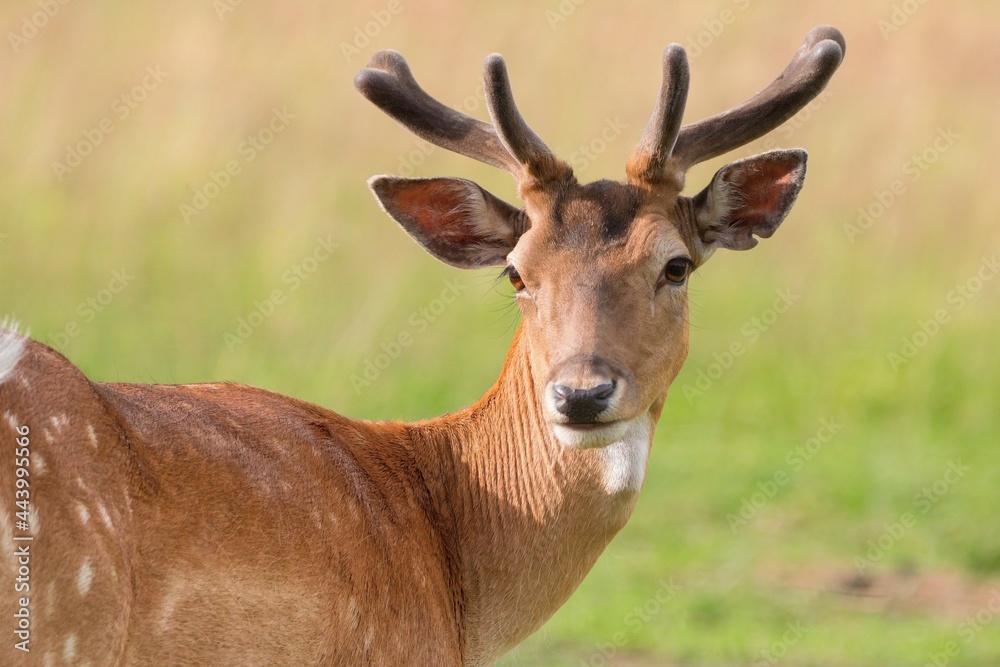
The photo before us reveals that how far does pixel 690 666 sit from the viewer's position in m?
9.40

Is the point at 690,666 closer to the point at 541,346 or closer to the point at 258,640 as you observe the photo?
the point at 541,346

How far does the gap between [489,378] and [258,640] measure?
30.4 feet

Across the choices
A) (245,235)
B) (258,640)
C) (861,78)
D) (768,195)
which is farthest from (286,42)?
(258,640)

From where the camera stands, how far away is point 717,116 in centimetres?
623
